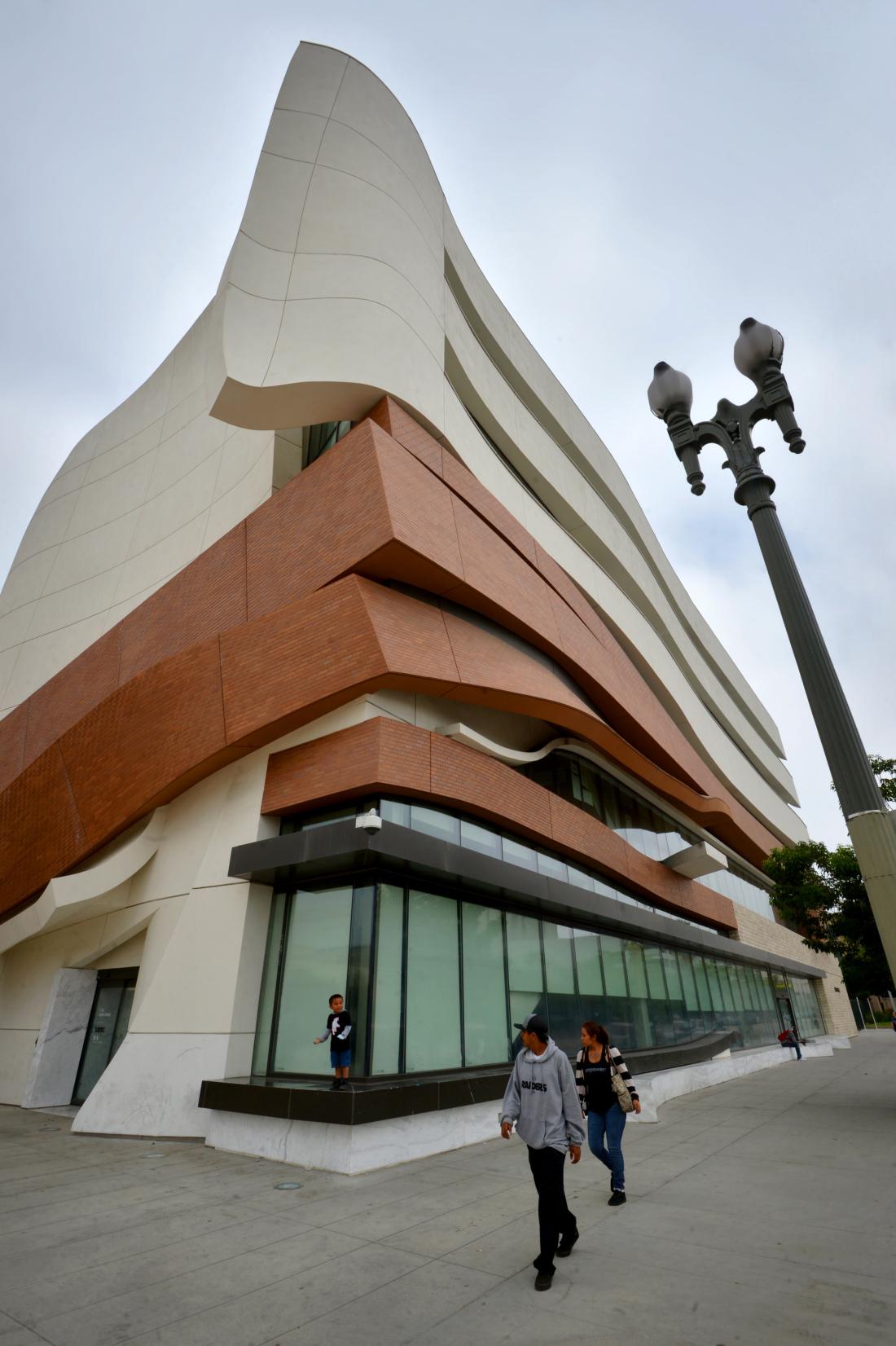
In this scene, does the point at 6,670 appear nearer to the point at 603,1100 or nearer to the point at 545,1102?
the point at 603,1100

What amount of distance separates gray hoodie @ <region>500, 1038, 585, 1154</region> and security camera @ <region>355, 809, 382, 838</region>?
4414 mm

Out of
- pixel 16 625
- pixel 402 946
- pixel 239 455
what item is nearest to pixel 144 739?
pixel 402 946

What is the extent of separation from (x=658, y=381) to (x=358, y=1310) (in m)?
10.7

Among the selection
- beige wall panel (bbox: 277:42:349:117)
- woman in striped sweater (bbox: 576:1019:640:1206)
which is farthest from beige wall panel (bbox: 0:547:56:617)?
woman in striped sweater (bbox: 576:1019:640:1206)

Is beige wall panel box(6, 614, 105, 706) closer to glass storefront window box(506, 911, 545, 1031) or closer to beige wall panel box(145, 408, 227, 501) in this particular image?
beige wall panel box(145, 408, 227, 501)

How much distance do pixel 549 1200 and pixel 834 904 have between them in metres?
13.2

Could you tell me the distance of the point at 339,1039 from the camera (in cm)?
862

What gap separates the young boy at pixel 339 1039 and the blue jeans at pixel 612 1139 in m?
3.52

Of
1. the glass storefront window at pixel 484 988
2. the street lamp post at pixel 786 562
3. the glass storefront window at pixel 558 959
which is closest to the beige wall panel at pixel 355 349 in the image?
the street lamp post at pixel 786 562

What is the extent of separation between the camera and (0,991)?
15.4 m

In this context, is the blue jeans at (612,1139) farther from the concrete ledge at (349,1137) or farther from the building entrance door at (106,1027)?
the building entrance door at (106,1027)

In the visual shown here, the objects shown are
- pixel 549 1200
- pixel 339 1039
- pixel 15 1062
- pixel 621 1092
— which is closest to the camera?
pixel 549 1200

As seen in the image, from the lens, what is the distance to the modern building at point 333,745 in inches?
397

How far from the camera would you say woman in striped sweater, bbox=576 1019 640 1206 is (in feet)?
20.1
